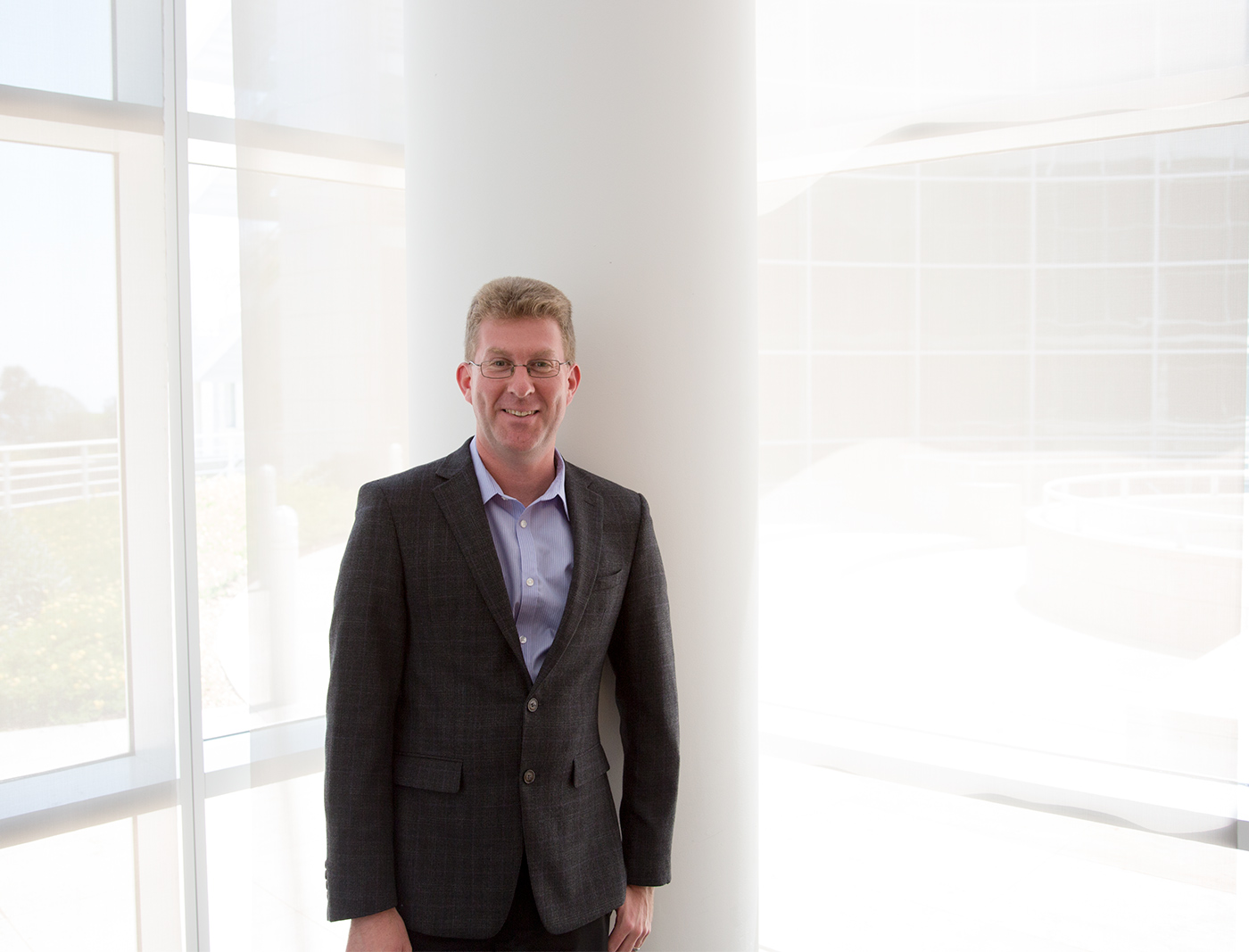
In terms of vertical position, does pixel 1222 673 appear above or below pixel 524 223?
below

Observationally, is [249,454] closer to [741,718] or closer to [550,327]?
[550,327]

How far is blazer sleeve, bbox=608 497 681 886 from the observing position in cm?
170

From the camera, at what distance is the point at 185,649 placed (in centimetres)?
248

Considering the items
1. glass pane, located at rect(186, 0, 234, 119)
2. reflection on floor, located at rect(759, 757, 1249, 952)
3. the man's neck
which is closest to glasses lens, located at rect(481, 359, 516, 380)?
the man's neck

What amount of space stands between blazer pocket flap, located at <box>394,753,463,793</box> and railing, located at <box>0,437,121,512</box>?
4.44ft

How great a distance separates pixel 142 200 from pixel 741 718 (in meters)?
2.09

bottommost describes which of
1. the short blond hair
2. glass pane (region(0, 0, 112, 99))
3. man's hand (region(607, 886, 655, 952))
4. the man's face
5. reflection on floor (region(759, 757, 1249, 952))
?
reflection on floor (region(759, 757, 1249, 952))

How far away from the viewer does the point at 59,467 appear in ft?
7.38

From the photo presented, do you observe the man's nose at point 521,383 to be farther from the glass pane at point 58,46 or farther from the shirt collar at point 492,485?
the glass pane at point 58,46

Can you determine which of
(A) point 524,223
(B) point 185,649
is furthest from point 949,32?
(B) point 185,649

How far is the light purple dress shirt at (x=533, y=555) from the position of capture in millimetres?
1570

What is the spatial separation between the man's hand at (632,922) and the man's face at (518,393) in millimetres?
879

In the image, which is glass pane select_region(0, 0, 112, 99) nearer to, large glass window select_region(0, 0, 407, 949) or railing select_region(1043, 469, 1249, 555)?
large glass window select_region(0, 0, 407, 949)

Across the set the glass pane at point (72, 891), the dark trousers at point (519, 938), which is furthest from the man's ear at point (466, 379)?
the glass pane at point (72, 891)
